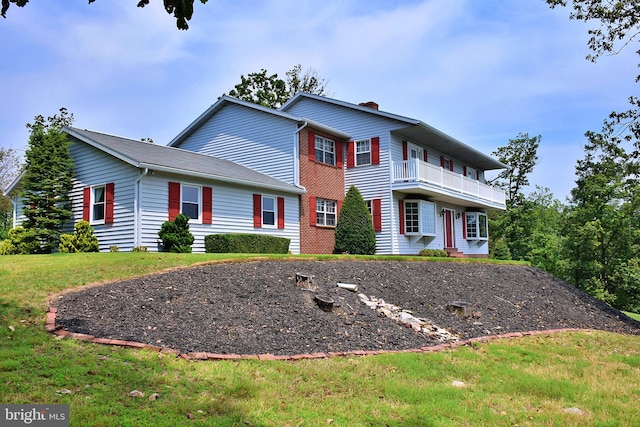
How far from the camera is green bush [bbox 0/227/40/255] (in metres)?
15.2

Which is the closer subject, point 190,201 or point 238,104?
point 190,201

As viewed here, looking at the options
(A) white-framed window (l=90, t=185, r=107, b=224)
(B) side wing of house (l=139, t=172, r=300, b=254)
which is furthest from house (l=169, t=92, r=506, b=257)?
(A) white-framed window (l=90, t=185, r=107, b=224)

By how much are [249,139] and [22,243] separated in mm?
9740

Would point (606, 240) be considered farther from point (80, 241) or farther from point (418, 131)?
point (80, 241)

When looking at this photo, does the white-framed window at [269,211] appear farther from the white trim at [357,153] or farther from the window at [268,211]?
the white trim at [357,153]

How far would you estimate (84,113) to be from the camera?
34.8 metres

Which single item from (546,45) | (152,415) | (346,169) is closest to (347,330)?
(152,415)

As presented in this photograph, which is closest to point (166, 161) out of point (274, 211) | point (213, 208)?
point (213, 208)

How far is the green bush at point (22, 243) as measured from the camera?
15164mm

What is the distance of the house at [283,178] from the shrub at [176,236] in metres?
0.49

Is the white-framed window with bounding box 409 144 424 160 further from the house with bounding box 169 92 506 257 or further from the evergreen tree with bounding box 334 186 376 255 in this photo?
the evergreen tree with bounding box 334 186 376 255

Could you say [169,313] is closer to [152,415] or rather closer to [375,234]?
[152,415]

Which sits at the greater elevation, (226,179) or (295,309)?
(226,179)

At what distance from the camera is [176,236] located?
13.9 m
